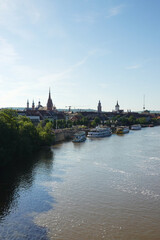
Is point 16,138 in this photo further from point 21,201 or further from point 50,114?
point 50,114

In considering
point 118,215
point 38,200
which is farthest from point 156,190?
point 38,200

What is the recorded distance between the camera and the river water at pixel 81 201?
55.2 ft

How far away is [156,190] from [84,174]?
875cm

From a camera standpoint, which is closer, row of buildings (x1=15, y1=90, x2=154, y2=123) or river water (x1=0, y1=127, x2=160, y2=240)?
river water (x1=0, y1=127, x2=160, y2=240)

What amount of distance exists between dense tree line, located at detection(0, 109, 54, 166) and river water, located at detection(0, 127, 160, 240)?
1.93 meters

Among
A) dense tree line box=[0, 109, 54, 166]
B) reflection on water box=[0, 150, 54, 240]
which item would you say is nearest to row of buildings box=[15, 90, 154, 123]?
dense tree line box=[0, 109, 54, 166]

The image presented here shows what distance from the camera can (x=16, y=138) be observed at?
111ft

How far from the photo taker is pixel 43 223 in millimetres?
17812

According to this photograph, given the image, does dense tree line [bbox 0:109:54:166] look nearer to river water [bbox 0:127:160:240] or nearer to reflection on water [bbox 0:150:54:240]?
river water [bbox 0:127:160:240]

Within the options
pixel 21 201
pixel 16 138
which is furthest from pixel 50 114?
pixel 21 201

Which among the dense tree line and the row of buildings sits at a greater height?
the row of buildings

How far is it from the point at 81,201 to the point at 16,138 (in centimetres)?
1536

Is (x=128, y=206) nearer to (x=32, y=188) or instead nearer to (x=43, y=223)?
(x=43, y=223)

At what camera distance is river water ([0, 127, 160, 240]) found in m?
16.8
